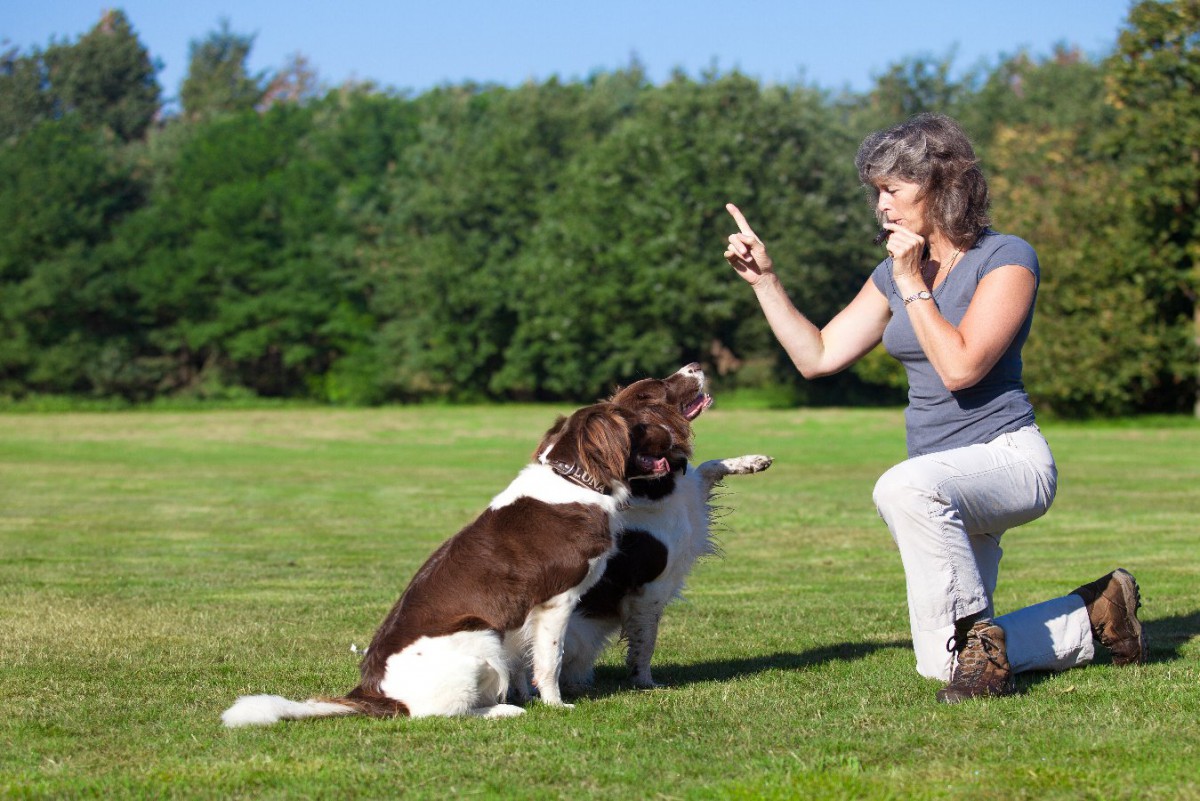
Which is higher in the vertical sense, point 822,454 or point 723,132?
point 723,132

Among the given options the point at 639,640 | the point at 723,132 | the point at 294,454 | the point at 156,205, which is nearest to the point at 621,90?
the point at 723,132

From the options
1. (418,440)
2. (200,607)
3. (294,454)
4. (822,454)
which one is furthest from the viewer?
(418,440)

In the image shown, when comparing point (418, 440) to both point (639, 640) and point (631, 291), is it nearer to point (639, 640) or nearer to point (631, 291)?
point (631, 291)

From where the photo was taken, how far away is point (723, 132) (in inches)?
1884

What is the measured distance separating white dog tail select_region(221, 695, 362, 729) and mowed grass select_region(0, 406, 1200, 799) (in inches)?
3.0

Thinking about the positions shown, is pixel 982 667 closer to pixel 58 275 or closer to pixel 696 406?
pixel 696 406

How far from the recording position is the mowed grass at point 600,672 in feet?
14.2

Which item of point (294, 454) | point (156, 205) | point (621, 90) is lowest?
point (294, 454)

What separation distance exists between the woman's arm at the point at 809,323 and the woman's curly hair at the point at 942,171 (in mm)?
644

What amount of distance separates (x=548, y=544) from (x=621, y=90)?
5731 centimetres

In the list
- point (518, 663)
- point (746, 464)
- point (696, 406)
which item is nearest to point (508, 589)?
point (518, 663)

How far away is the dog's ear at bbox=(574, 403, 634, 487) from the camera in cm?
562

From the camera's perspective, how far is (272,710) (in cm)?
512

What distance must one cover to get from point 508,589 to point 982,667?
6.60 feet
